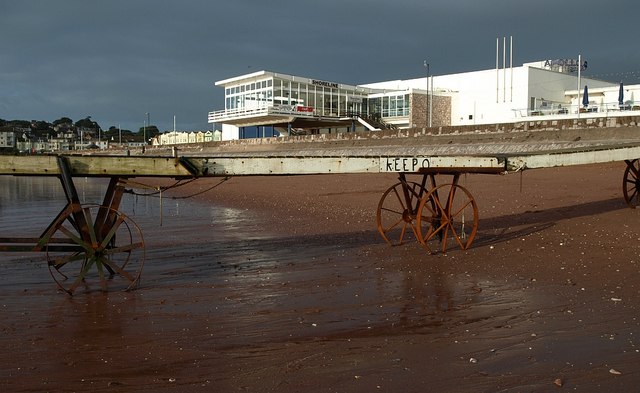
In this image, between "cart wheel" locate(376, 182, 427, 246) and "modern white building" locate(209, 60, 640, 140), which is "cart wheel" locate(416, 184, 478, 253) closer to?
"cart wheel" locate(376, 182, 427, 246)

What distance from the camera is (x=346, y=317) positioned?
6758 millimetres

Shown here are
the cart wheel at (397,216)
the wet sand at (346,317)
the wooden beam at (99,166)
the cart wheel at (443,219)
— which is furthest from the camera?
the cart wheel at (397,216)

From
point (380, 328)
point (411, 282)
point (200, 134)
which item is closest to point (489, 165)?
point (411, 282)

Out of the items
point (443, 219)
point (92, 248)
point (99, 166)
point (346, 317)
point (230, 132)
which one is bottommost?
point (346, 317)

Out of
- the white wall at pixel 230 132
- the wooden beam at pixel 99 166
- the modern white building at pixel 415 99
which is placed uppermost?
the modern white building at pixel 415 99

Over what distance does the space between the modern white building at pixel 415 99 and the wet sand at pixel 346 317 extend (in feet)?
135

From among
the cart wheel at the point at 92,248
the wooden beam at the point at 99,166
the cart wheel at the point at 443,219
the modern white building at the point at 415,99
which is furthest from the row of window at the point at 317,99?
the wooden beam at the point at 99,166

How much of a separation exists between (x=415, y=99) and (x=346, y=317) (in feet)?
174

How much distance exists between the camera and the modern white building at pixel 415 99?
176 feet

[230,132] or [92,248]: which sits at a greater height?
[230,132]

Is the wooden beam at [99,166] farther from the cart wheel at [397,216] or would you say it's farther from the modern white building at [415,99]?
the modern white building at [415,99]

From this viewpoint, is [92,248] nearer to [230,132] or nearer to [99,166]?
[99,166]

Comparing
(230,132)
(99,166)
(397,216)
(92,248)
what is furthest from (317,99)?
(92,248)

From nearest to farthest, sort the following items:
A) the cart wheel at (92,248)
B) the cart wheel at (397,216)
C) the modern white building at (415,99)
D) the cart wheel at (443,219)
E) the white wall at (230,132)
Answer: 1. the cart wheel at (92,248)
2. the cart wheel at (443,219)
3. the cart wheel at (397,216)
4. the modern white building at (415,99)
5. the white wall at (230,132)
